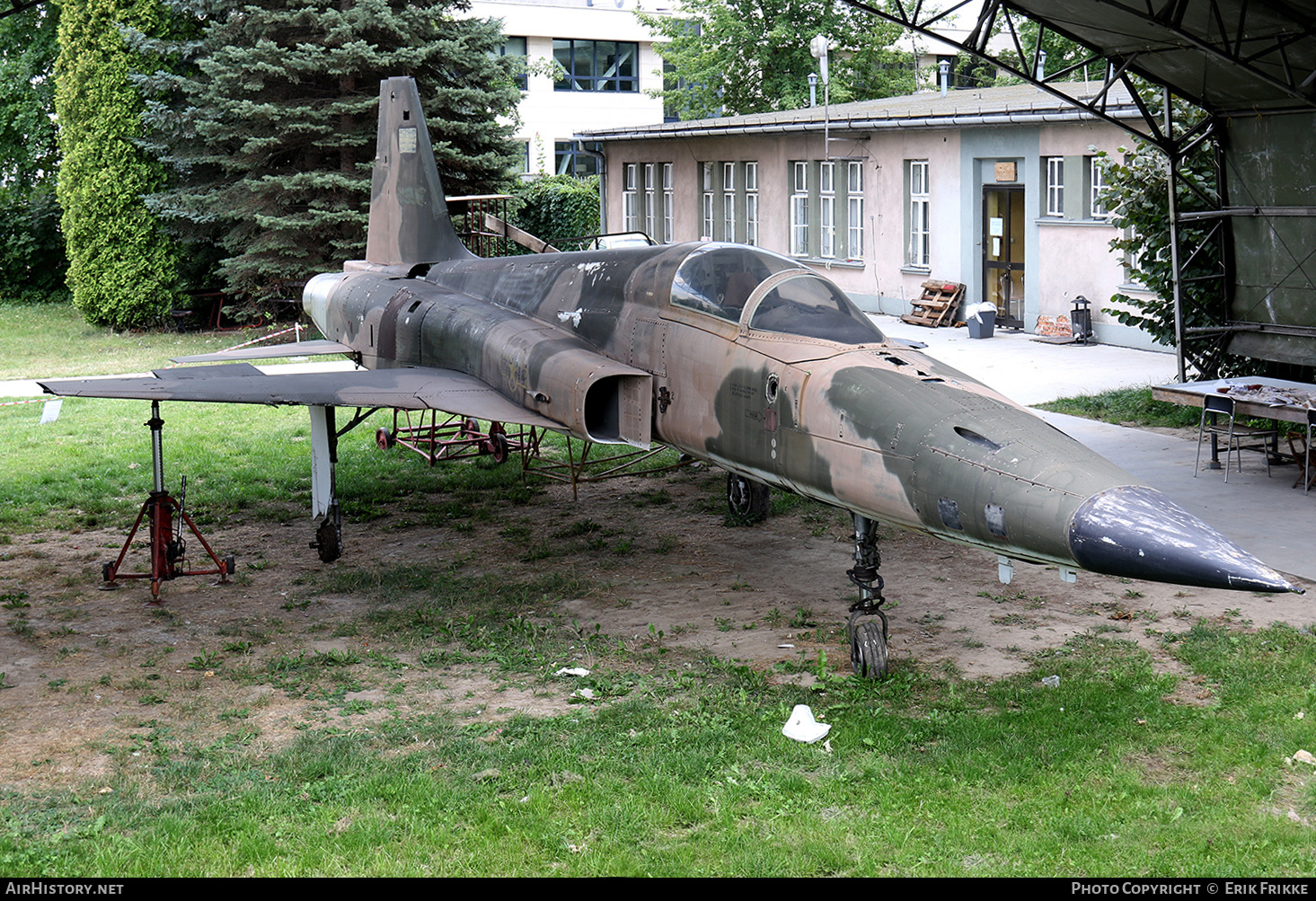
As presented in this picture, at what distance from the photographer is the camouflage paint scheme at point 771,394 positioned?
659cm

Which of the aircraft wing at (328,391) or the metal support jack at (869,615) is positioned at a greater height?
the aircraft wing at (328,391)

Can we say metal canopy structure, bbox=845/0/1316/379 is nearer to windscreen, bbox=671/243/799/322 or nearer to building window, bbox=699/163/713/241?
windscreen, bbox=671/243/799/322

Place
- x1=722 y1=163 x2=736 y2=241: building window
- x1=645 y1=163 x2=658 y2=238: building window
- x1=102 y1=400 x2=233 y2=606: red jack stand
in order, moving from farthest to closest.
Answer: x1=645 y1=163 x2=658 y2=238: building window, x1=722 y1=163 x2=736 y2=241: building window, x1=102 y1=400 x2=233 y2=606: red jack stand

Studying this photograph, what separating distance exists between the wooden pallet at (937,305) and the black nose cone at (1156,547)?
21252mm

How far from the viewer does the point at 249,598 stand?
11.0 metres

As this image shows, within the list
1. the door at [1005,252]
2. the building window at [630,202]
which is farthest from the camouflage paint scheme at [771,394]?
the building window at [630,202]

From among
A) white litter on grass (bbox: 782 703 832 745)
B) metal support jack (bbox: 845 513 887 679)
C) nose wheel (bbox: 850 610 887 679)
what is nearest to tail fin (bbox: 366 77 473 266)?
metal support jack (bbox: 845 513 887 679)

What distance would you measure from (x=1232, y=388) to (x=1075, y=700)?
7644 millimetres

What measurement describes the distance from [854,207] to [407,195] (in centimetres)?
1719

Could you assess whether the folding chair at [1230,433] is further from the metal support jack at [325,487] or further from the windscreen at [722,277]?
the metal support jack at [325,487]

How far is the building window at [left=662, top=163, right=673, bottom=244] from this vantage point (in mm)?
36938

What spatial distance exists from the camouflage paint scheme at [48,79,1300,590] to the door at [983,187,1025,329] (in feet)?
52.0

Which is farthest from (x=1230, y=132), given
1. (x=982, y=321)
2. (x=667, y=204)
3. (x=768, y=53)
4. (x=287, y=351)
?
(x=768, y=53)
